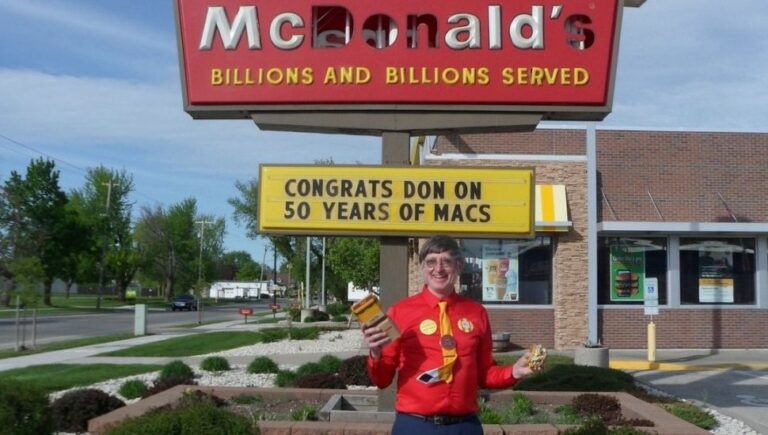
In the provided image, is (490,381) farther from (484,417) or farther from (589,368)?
(589,368)

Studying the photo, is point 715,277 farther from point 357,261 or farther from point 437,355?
point 357,261

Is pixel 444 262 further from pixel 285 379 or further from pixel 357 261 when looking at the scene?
pixel 357 261

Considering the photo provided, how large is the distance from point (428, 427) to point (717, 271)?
18012 millimetres

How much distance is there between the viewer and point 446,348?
13.1 feet

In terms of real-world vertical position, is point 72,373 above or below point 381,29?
below

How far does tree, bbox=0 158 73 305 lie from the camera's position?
182 ft

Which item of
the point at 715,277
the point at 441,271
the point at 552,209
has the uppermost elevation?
the point at 552,209

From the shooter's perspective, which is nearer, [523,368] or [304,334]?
[523,368]

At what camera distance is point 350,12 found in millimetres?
8359

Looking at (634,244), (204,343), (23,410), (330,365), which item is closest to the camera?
(23,410)

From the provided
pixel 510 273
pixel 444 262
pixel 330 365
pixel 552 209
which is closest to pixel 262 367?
pixel 330 365

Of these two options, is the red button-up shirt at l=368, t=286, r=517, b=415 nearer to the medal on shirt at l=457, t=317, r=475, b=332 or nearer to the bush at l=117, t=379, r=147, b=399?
the medal on shirt at l=457, t=317, r=475, b=332

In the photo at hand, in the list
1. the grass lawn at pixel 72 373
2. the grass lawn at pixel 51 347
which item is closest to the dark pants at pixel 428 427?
the grass lawn at pixel 72 373

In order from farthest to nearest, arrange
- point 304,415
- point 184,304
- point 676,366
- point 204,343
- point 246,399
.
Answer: point 184,304, point 204,343, point 676,366, point 246,399, point 304,415
